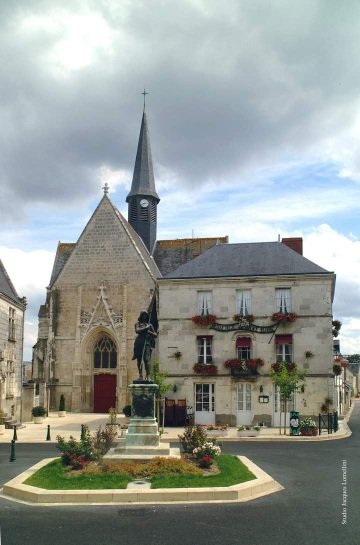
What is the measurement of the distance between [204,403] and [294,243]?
10011 millimetres

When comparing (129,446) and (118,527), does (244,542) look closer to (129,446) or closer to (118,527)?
(118,527)

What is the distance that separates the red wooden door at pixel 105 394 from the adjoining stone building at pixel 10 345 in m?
8.40

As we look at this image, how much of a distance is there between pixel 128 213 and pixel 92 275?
7.69 metres

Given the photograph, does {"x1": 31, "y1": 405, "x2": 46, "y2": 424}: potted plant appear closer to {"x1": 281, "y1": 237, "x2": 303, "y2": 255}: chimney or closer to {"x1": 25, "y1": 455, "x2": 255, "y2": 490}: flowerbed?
{"x1": 281, "y1": 237, "x2": 303, "y2": 255}: chimney

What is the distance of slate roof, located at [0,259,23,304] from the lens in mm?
26948

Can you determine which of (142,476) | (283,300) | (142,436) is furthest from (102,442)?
(283,300)

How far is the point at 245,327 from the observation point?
26.3 meters

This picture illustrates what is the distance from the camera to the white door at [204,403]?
26000 mm

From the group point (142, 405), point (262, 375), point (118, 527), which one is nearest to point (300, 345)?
point (262, 375)

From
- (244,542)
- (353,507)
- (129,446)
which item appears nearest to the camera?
(244,542)

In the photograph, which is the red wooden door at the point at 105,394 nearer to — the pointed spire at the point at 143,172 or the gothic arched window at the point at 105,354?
the gothic arched window at the point at 105,354

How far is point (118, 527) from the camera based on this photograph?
8891 millimetres

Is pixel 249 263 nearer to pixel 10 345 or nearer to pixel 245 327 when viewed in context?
pixel 245 327

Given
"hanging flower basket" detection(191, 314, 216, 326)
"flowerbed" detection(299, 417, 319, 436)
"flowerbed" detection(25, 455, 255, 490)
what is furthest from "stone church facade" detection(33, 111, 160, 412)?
"flowerbed" detection(25, 455, 255, 490)
